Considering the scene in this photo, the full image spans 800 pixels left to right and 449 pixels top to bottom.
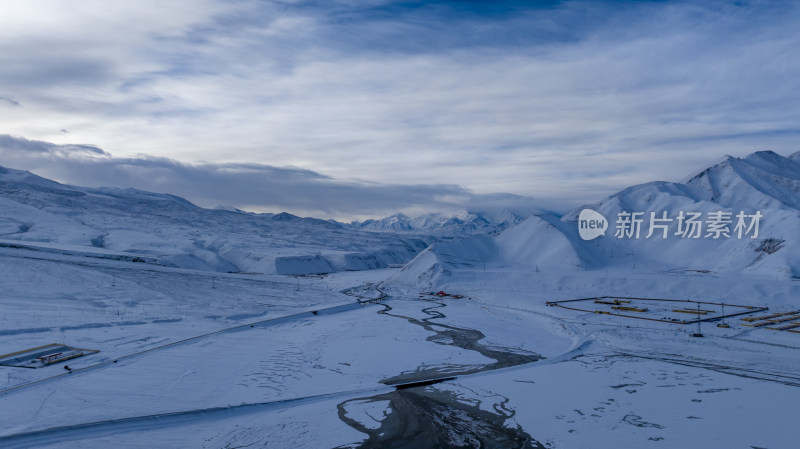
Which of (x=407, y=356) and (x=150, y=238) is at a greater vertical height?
(x=150, y=238)

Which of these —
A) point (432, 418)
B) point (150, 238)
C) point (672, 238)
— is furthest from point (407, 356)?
point (150, 238)

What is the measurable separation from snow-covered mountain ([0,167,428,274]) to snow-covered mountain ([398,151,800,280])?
24.1 meters

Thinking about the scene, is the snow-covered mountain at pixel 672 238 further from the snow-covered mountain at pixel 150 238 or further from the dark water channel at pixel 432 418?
the dark water channel at pixel 432 418

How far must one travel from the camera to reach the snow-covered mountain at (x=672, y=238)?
49531mm

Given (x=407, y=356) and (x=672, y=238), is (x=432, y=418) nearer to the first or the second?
(x=407, y=356)

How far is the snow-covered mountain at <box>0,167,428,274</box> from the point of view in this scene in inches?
2232

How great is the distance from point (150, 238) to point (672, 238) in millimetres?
66274

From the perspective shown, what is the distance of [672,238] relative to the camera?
59812mm

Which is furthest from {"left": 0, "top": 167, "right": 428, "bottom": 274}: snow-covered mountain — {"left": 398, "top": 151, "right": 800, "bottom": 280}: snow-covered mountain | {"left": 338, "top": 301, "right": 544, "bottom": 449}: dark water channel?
{"left": 338, "top": 301, "right": 544, "bottom": 449}: dark water channel

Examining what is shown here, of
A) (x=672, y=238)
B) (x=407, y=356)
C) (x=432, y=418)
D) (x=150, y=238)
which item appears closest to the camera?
(x=432, y=418)

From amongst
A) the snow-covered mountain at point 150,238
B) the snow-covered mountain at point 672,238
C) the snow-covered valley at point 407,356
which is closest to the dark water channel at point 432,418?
the snow-covered valley at point 407,356

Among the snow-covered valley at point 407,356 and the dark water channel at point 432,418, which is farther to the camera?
the snow-covered valley at point 407,356

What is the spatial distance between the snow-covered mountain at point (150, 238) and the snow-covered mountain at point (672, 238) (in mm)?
24094

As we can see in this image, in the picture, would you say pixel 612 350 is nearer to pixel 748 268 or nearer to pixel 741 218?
pixel 748 268
